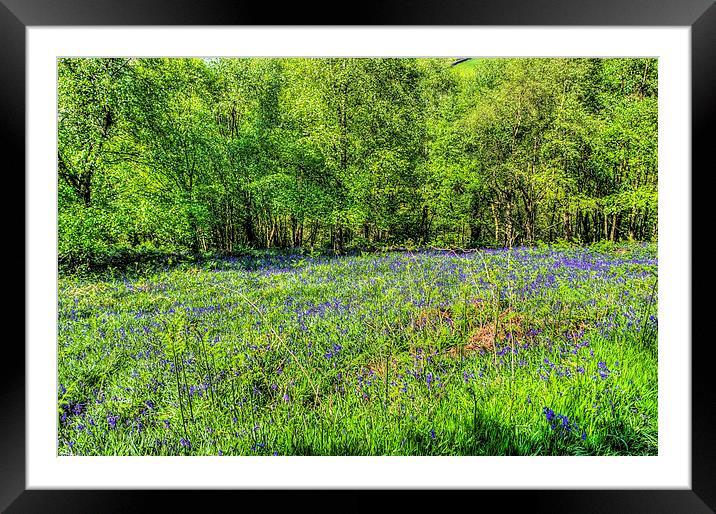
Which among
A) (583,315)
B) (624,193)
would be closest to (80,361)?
(583,315)

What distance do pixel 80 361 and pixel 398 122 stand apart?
3.83 metres

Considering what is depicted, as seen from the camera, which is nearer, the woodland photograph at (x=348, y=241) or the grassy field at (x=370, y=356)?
the grassy field at (x=370, y=356)

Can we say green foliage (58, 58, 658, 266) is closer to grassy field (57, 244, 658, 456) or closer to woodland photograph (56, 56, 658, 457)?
woodland photograph (56, 56, 658, 457)

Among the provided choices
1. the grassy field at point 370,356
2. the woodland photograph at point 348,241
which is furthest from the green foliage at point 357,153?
the grassy field at point 370,356

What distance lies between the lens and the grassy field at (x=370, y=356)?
2352 mm

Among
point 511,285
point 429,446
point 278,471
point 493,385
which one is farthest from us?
point 511,285

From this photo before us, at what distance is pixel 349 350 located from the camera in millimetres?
2889

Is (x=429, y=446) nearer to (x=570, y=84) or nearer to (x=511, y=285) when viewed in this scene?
(x=511, y=285)

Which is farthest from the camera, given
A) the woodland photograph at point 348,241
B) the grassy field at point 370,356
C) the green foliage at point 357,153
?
the green foliage at point 357,153
